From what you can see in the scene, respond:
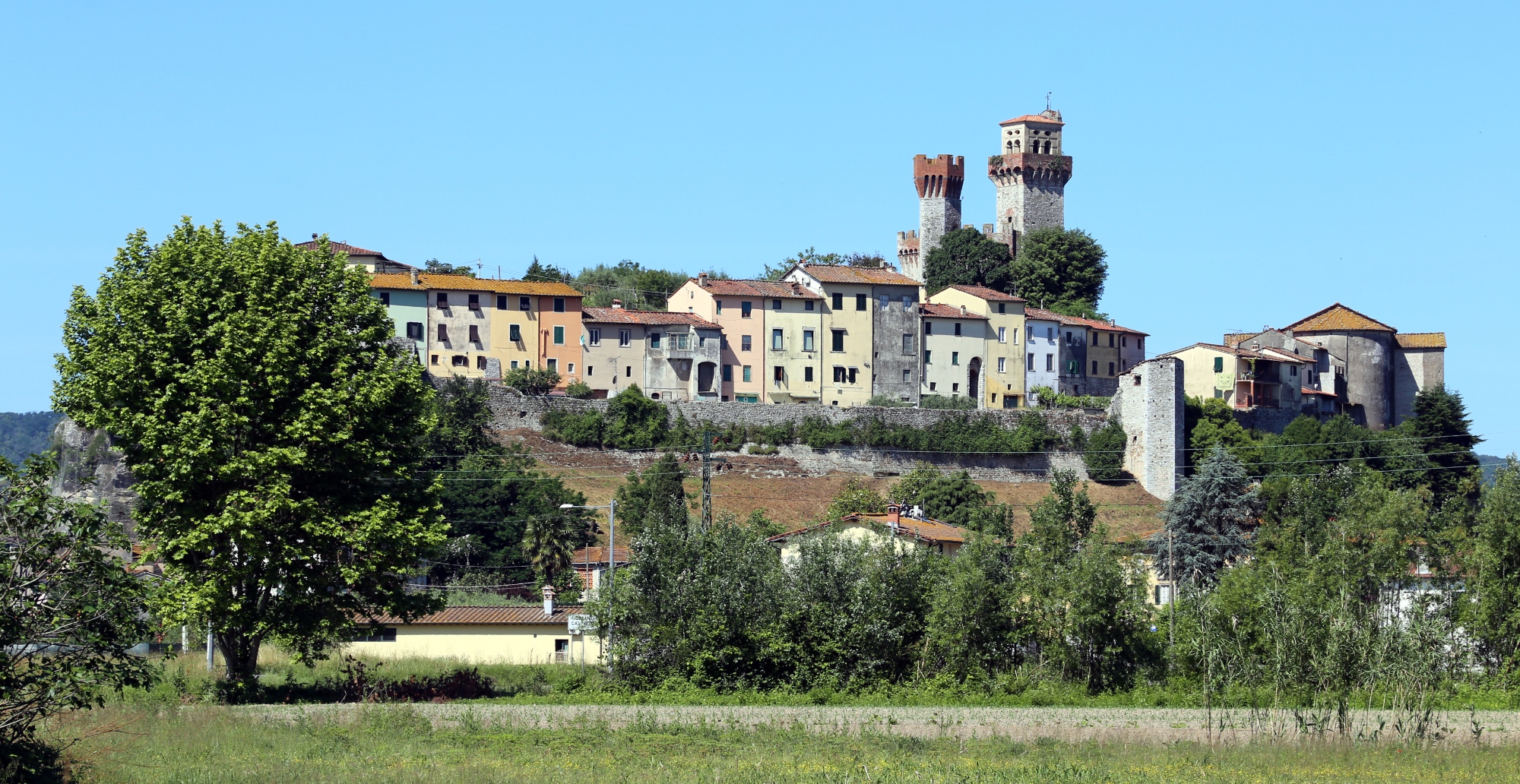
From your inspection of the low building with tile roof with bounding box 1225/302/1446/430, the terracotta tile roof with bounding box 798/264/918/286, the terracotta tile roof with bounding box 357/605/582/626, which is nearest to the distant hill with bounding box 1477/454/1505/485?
the low building with tile roof with bounding box 1225/302/1446/430

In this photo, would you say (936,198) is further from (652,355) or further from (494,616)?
(494,616)

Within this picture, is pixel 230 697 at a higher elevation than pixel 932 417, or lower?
lower

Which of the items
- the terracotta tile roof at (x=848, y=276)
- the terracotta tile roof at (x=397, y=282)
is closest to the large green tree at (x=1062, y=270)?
the terracotta tile roof at (x=848, y=276)

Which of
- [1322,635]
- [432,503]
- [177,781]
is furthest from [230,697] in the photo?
[1322,635]

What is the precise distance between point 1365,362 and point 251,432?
74818 millimetres

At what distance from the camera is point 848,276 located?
90750mm

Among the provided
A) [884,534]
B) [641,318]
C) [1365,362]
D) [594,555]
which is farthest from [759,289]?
[884,534]

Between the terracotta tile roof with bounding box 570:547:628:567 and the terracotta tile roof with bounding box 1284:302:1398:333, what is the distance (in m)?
48.4

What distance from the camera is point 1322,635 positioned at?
3216 cm

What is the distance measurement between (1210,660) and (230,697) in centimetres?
1971

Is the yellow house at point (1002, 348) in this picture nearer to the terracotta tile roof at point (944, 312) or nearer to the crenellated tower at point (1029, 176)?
the terracotta tile roof at point (944, 312)

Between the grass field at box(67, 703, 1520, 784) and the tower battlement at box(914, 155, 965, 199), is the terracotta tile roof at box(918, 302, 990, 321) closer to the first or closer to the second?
the tower battlement at box(914, 155, 965, 199)

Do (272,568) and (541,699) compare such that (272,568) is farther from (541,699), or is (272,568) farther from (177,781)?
(177,781)

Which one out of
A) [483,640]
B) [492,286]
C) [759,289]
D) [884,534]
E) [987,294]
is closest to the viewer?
[483,640]
